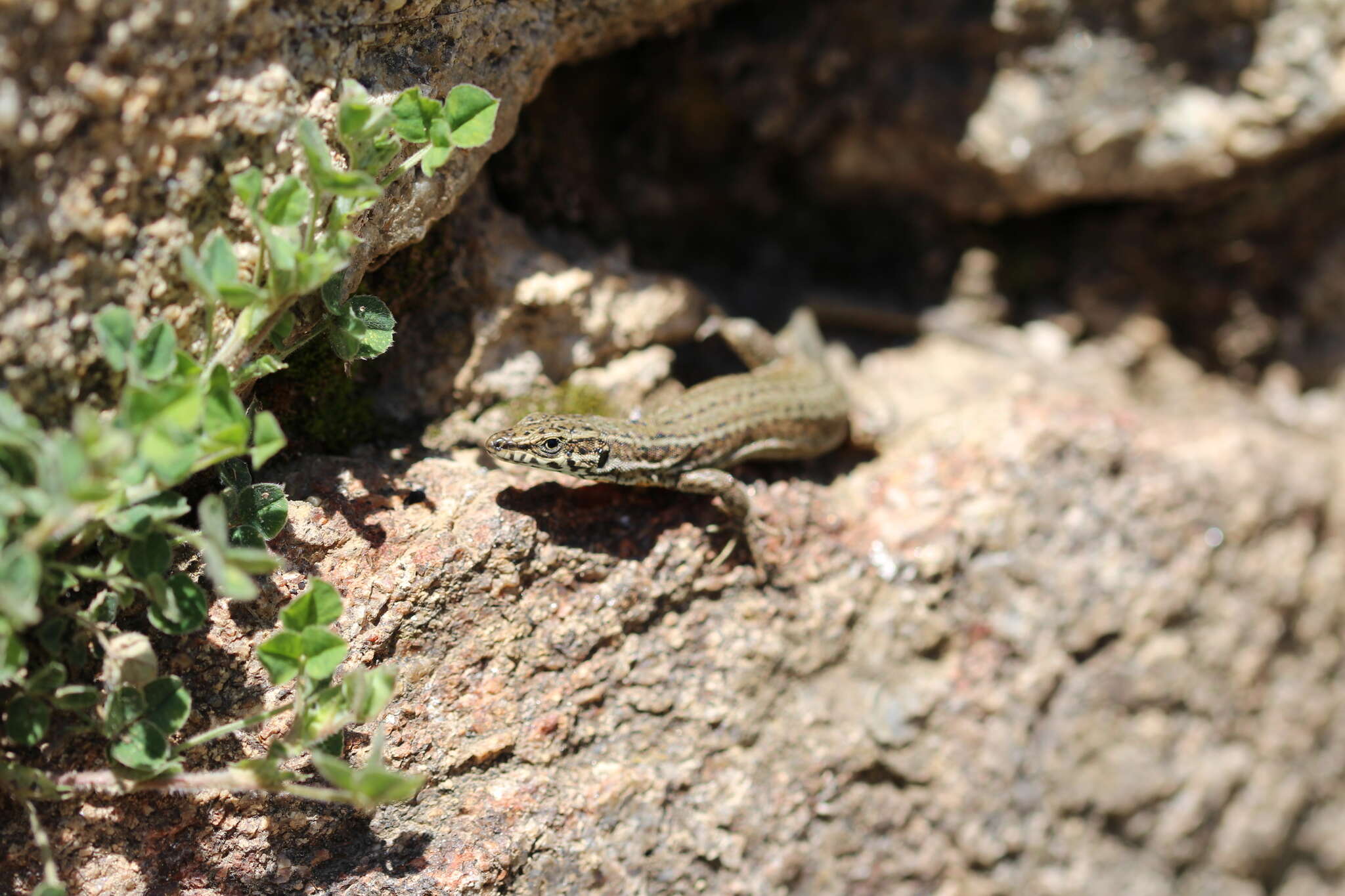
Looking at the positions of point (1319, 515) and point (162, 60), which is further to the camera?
point (1319, 515)

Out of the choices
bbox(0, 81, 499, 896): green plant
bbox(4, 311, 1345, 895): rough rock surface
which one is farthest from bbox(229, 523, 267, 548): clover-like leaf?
bbox(4, 311, 1345, 895): rough rock surface

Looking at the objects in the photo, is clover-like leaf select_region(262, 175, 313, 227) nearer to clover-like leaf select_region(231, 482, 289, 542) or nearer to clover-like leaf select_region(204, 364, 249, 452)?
clover-like leaf select_region(204, 364, 249, 452)

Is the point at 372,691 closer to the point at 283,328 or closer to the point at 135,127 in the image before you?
the point at 283,328

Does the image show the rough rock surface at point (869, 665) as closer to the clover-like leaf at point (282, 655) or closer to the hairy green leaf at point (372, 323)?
the clover-like leaf at point (282, 655)

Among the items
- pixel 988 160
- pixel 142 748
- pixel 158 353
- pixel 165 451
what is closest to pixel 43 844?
pixel 142 748

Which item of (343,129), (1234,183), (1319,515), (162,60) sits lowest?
(1319,515)

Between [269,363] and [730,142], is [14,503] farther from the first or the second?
[730,142]

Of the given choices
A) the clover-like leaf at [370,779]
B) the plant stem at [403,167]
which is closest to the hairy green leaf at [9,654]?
the clover-like leaf at [370,779]

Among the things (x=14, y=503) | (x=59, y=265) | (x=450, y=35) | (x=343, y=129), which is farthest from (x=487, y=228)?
(x=14, y=503)
